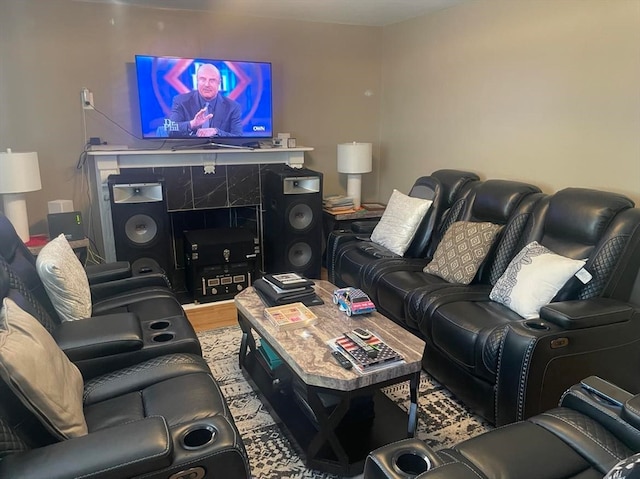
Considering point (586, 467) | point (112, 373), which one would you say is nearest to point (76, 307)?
point (112, 373)

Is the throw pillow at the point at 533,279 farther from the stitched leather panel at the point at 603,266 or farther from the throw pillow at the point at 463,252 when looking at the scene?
the throw pillow at the point at 463,252

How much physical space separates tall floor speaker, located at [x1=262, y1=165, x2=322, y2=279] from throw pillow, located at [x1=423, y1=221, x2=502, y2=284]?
1.23 meters

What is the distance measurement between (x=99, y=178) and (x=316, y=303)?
2153 mm

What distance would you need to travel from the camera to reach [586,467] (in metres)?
1.38

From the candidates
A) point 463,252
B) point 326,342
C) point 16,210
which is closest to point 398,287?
point 463,252

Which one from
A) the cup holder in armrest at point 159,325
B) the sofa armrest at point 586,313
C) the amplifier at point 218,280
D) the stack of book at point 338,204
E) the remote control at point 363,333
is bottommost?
the amplifier at point 218,280

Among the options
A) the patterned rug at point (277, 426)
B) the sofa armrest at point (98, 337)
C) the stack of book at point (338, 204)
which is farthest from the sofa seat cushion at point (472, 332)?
the stack of book at point (338, 204)

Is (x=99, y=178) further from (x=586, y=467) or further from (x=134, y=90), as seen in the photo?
(x=586, y=467)

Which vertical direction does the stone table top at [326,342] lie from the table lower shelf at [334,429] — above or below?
above

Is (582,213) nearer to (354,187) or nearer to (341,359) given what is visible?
(341,359)

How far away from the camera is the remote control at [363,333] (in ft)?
6.72

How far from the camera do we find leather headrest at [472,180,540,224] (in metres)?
2.94

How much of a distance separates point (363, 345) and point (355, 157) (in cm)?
252

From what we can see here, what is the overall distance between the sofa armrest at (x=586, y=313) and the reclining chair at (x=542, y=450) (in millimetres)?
448
